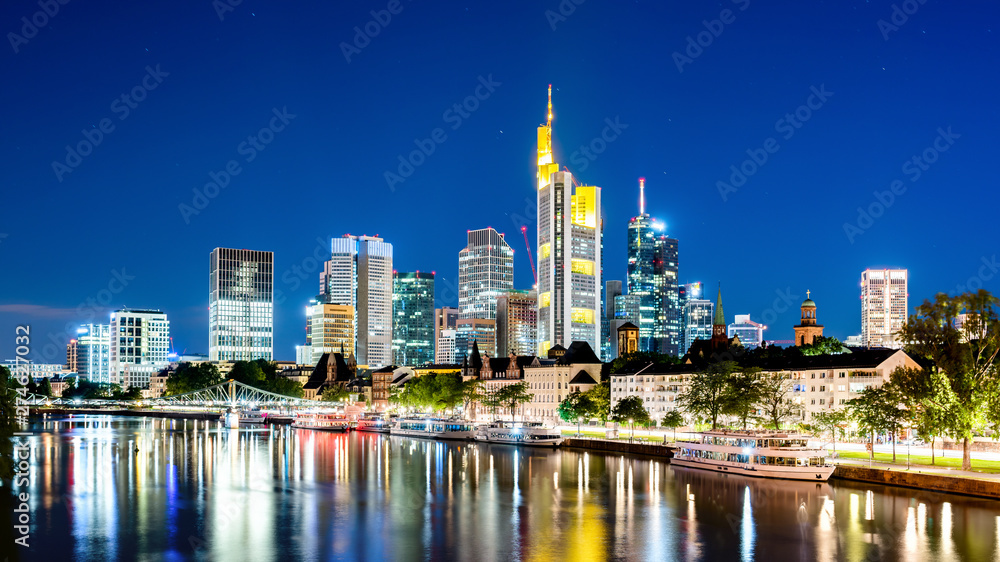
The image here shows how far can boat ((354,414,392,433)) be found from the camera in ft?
554

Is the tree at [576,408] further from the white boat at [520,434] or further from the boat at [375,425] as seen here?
the boat at [375,425]

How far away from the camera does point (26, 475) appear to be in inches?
3238

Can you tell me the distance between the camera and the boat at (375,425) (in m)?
→ 169

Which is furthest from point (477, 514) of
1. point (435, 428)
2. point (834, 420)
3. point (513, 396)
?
point (513, 396)

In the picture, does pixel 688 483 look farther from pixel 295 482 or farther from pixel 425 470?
pixel 295 482

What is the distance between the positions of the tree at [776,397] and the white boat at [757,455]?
1432 cm

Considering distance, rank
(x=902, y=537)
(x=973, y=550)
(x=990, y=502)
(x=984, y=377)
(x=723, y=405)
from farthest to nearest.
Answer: (x=723, y=405)
(x=984, y=377)
(x=990, y=502)
(x=902, y=537)
(x=973, y=550)

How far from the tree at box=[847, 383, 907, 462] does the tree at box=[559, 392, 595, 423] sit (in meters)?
58.5

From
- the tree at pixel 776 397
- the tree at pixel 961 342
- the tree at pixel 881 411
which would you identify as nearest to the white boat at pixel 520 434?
the tree at pixel 776 397

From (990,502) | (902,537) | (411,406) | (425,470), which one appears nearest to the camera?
(902,537)

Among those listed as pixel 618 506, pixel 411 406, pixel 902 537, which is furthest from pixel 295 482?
pixel 411 406

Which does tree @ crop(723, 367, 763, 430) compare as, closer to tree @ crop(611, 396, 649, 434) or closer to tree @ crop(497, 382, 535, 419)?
tree @ crop(611, 396, 649, 434)

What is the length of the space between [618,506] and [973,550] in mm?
23159

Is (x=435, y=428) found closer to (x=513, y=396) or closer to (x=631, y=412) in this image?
(x=513, y=396)
